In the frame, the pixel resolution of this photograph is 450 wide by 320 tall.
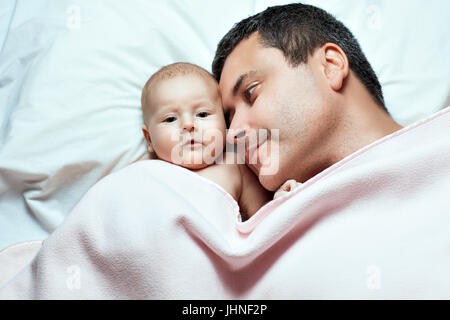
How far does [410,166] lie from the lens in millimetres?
966

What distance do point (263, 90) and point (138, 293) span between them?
2.11 feet

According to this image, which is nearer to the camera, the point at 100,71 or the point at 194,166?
the point at 194,166

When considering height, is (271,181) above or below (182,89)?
below

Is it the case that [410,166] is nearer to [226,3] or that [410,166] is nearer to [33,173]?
[226,3]

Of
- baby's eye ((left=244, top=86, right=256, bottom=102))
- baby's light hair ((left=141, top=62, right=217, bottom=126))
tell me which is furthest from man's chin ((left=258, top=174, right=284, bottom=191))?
baby's light hair ((left=141, top=62, right=217, bottom=126))

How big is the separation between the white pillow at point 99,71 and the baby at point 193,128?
0.39 feet

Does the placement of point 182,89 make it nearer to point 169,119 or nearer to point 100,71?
point 169,119

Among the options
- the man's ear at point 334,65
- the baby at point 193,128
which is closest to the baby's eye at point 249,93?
the baby at point 193,128

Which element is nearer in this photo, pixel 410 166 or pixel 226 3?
pixel 410 166

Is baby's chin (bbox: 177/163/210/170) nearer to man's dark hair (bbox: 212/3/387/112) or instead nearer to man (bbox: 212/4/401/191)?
man (bbox: 212/4/401/191)

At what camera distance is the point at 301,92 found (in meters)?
1.18

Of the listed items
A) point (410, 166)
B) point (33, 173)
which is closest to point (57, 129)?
point (33, 173)

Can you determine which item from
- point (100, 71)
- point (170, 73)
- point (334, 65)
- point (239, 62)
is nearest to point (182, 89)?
point (170, 73)

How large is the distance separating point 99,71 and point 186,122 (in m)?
0.37
